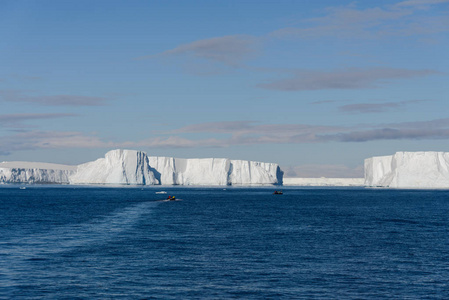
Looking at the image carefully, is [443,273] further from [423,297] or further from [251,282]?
[251,282]

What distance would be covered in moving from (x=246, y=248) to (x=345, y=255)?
6.85m

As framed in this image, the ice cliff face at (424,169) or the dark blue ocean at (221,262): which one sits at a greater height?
the ice cliff face at (424,169)

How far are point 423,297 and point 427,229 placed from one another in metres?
30.5

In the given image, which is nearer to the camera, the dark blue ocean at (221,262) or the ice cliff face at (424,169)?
the dark blue ocean at (221,262)

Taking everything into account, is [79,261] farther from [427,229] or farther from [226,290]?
[427,229]

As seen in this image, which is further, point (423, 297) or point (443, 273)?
point (443, 273)

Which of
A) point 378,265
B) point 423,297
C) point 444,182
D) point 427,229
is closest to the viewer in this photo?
point 423,297

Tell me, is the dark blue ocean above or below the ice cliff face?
below

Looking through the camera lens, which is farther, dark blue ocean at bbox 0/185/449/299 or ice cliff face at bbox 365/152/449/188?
ice cliff face at bbox 365/152/449/188

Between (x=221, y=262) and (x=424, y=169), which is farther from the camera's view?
(x=424, y=169)

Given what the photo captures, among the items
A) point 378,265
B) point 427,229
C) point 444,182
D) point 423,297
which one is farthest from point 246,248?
point 444,182

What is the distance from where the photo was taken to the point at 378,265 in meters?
30.3

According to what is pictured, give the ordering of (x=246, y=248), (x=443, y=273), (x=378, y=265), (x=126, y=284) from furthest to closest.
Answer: (x=246, y=248) → (x=378, y=265) → (x=443, y=273) → (x=126, y=284)

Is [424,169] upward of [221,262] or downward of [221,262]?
upward
